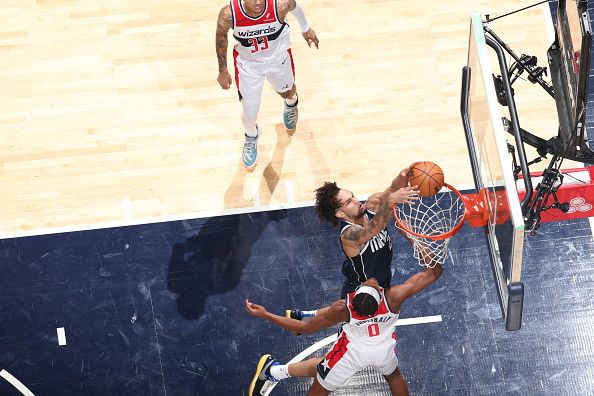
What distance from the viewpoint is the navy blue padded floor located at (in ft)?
26.9

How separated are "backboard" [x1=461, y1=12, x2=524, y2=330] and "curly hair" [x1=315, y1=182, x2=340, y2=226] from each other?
1130mm

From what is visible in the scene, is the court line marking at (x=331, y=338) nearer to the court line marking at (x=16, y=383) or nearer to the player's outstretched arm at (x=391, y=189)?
the player's outstretched arm at (x=391, y=189)

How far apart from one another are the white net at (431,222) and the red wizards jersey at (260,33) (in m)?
1.71

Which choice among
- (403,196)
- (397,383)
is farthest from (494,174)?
(397,383)

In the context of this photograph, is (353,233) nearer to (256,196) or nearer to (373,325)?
(373,325)

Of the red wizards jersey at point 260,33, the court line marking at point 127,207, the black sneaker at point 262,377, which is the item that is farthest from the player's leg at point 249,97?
the black sneaker at point 262,377

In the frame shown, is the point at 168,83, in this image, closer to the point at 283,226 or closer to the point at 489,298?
the point at 283,226

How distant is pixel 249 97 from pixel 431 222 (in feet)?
6.31

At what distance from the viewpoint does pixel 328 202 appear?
7.48 meters

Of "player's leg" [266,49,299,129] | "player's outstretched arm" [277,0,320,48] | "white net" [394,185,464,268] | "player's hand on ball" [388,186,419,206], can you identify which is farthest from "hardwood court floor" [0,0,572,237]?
"player's hand on ball" [388,186,419,206]

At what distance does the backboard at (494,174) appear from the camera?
20.6 ft

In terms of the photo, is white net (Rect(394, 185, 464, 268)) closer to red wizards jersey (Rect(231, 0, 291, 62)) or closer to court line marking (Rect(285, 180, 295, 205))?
court line marking (Rect(285, 180, 295, 205))

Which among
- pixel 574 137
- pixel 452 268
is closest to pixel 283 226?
pixel 452 268

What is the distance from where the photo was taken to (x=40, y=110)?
9.46 meters
